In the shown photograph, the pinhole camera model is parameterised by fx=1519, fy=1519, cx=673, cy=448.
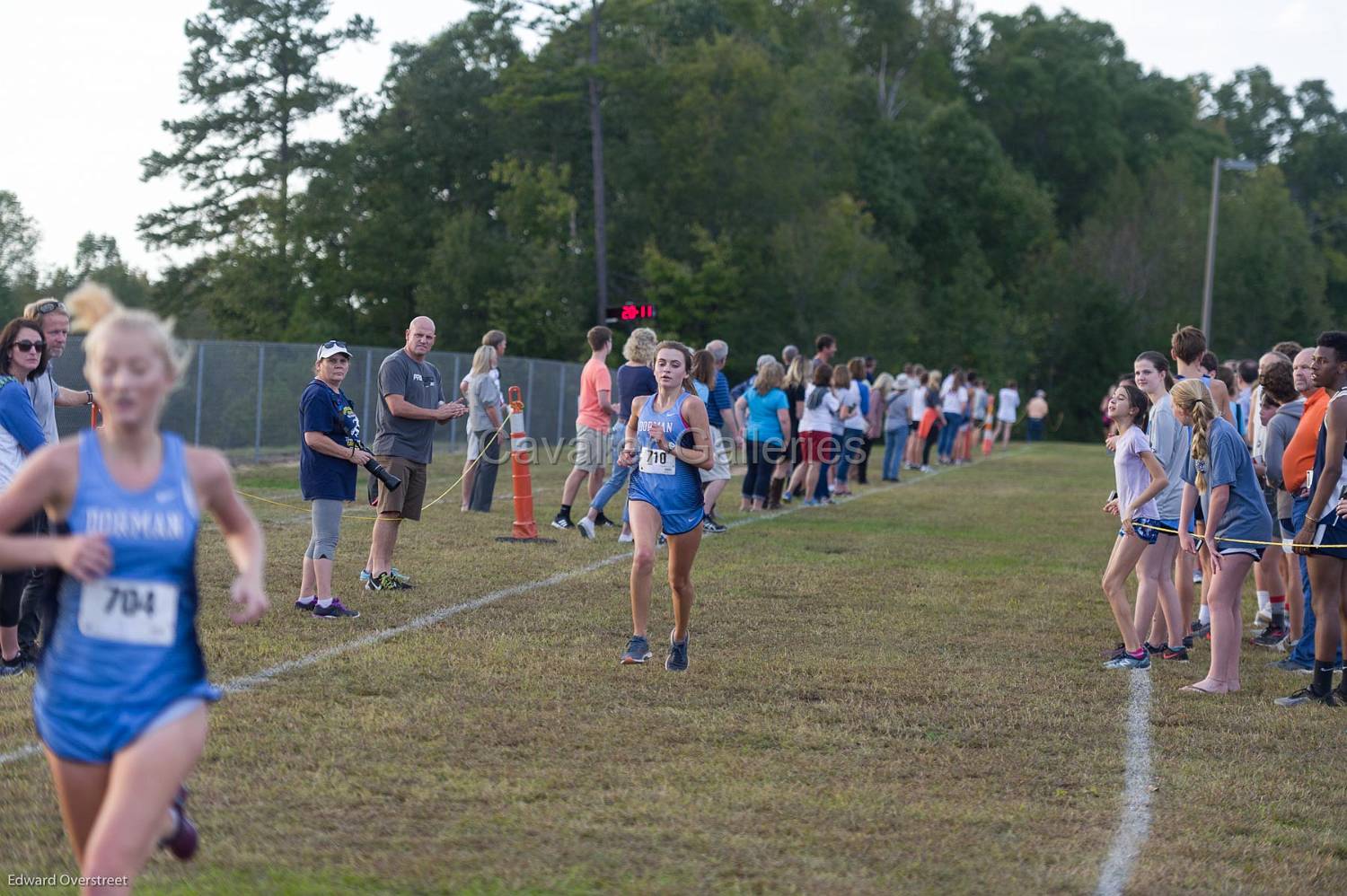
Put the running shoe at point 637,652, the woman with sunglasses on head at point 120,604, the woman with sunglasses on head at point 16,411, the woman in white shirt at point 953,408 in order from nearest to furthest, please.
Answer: the woman with sunglasses on head at point 120,604
the woman with sunglasses on head at point 16,411
the running shoe at point 637,652
the woman in white shirt at point 953,408

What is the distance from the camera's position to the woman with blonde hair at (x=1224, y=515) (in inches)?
330

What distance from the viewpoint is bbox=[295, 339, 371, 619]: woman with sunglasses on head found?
957cm

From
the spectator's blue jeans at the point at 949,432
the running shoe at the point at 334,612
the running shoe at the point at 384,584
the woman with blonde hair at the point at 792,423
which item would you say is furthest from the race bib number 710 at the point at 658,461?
the spectator's blue jeans at the point at 949,432

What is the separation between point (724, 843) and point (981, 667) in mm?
4081

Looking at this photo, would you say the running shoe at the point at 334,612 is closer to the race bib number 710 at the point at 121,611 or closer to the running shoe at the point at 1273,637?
the race bib number 710 at the point at 121,611

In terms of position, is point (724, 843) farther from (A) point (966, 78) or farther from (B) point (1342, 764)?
(A) point (966, 78)

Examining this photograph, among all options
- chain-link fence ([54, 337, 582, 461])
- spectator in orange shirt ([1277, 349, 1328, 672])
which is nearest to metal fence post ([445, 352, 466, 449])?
chain-link fence ([54, 337, 582, 461])

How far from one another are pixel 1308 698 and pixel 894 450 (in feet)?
61.5

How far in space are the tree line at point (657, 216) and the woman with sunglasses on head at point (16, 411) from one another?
38218 mm

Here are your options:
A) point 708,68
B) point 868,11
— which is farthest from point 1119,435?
point 868,11

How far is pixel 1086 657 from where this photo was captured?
9617mm

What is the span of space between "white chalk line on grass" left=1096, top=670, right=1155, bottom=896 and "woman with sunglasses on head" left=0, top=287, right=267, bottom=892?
304 centimetres

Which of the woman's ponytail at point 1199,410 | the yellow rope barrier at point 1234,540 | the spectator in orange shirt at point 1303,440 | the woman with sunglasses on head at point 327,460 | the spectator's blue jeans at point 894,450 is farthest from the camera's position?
the spectator's blue jeans at point 894,450

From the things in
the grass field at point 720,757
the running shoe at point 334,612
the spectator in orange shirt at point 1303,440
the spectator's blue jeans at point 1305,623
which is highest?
the spectator in orange shirt at point 1303,440
